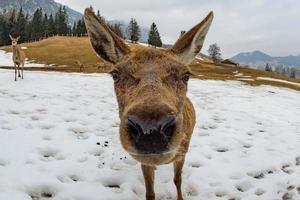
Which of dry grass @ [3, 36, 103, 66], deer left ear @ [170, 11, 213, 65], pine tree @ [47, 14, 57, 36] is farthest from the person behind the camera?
pine tree @ [47, 14, 57, 36]

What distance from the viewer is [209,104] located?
708 inches

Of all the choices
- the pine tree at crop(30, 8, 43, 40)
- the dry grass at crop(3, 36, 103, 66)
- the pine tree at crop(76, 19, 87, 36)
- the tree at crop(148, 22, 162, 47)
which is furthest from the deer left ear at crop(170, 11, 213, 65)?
the pine tree at crop(76, 19, 87, 36)

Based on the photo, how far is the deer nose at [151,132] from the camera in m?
4.15

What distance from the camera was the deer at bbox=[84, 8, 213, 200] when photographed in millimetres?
4277

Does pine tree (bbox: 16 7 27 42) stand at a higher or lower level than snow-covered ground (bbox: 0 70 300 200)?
higher

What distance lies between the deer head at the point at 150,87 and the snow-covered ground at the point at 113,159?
8.04 ft

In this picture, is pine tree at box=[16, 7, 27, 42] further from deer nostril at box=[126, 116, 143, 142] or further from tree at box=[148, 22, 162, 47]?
deer nostril at box=[126, 116, 143, 142]

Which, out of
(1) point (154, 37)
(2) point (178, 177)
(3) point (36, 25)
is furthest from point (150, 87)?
(3) point (36, 25)

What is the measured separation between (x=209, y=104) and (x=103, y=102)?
491 cm

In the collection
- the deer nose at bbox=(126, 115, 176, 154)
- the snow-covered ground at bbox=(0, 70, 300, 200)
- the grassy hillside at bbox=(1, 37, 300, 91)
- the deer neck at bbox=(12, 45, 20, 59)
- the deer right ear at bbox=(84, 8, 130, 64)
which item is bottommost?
the grassy hillside at bbox=(1, 37, 300, 91)

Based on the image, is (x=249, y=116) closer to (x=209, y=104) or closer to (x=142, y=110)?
(x=209, y=104)

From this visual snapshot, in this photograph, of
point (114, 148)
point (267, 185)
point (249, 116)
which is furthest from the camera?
point (249, 116)

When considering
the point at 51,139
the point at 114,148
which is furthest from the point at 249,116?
the point at 51,139

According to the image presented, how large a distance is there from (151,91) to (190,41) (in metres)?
1.93
